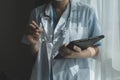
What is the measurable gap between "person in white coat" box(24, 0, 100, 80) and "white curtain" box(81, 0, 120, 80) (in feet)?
0.29

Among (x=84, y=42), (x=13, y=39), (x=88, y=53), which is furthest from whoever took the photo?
(x=13, y=39)

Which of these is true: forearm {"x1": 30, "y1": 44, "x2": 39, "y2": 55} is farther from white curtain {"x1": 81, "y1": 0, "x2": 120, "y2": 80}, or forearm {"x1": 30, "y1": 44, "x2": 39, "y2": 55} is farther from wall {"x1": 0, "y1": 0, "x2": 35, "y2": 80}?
wall {"x1": 0, "y1": 0, "x2": 35, "y2": 80}

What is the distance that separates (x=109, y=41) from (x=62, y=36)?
0.26m

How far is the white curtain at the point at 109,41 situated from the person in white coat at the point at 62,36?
9cm

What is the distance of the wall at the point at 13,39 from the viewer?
1970mm

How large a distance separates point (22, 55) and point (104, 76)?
0.83 m

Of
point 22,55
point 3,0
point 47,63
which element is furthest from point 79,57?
point 3,0

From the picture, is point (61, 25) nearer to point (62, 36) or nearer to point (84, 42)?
point (62, 36)

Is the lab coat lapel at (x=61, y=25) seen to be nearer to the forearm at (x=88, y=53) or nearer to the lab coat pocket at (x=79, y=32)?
the lab coat pocket at (x=79, y=32)

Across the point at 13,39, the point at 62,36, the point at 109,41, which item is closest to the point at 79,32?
the point at 62,36

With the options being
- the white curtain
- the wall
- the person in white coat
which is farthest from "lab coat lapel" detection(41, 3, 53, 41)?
the wall

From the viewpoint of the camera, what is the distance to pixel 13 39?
2033 mm

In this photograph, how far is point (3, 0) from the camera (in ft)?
6.57

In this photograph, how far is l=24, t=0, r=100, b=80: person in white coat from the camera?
1.25 meters
